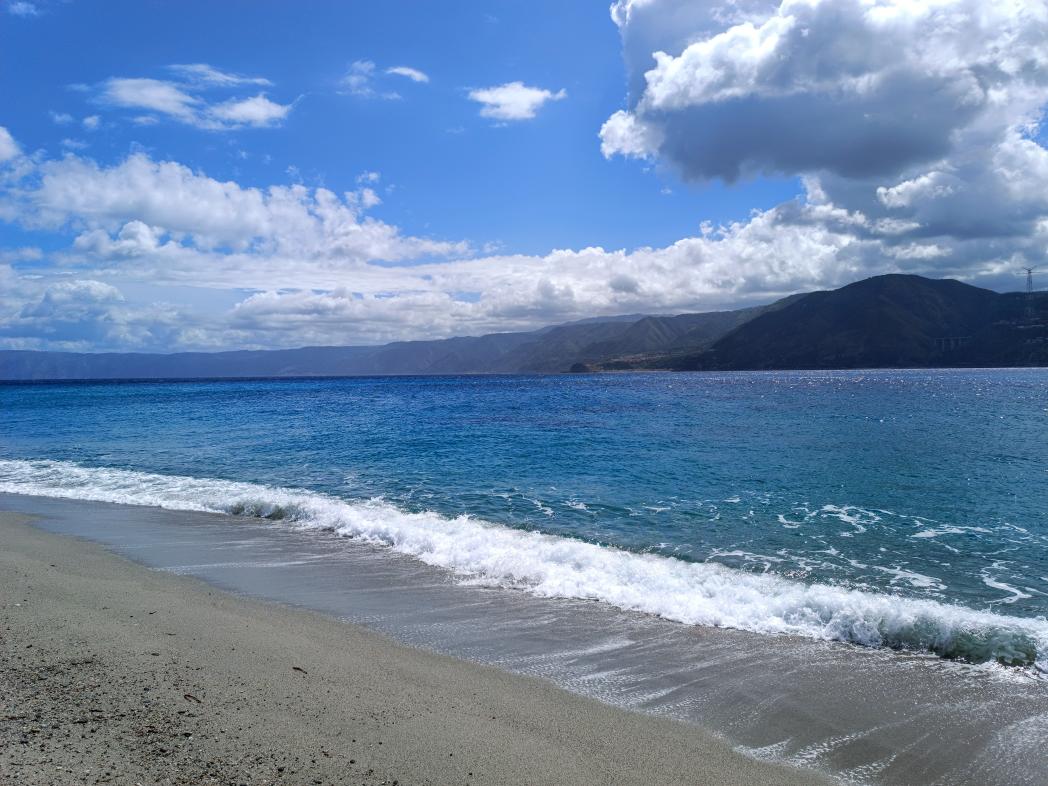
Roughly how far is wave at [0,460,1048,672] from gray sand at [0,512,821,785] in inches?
150

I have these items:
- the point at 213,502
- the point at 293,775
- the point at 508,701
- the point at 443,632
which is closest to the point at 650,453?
the point at 213,502

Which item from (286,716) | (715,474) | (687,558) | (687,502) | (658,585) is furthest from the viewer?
(715,474)

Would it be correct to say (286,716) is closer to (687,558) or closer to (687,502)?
(687,558)

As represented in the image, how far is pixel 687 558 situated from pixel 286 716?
9432 mm

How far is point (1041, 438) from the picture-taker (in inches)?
1243

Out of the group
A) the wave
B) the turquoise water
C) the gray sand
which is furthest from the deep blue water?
the gray sand

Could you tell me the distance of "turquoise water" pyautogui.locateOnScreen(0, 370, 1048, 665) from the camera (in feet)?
34.5

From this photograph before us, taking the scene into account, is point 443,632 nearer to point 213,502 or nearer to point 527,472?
point 213,502

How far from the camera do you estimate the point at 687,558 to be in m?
13.3

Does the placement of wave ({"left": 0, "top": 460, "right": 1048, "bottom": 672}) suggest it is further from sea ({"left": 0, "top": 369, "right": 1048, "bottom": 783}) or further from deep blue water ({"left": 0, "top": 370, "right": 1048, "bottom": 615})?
deep blue water ({"left": 0, "top": 370, "right": 1048, "bottom": 615})

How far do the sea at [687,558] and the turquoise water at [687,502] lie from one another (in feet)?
0.30

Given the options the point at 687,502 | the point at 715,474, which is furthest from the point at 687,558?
the point at 715,474

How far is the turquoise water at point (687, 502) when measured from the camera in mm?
10516

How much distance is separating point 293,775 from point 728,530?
12.7 meters
